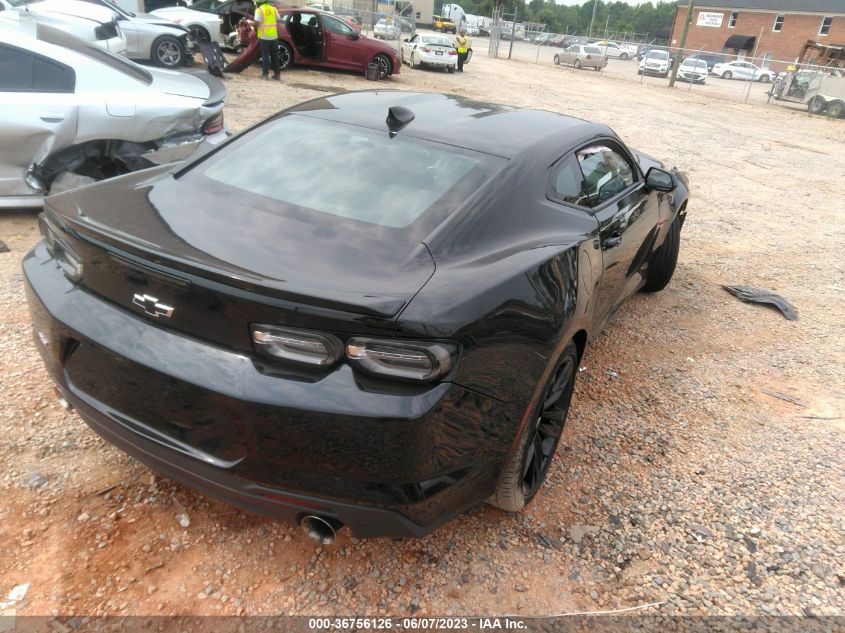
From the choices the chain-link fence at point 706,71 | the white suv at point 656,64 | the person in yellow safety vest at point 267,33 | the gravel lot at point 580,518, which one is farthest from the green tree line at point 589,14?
the gravel lot at point 580,518

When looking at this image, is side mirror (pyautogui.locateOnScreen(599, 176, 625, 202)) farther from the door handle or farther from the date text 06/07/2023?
the date text 06/07/2023

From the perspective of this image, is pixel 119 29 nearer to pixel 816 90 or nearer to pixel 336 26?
pixel 336 26

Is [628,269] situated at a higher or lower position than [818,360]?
higher

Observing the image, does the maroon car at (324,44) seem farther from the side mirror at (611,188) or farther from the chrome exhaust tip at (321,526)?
the chrome exhaust tip at (321,526)

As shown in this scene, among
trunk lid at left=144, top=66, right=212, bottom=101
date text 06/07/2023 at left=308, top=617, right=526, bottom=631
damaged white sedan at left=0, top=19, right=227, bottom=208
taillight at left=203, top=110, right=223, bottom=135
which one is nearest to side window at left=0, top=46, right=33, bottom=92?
damaged white sedan at left=0, top=19, right=227, bottom=208

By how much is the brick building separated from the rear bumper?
55.0 m

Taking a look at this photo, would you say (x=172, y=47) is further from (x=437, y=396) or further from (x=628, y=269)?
(x=437, y=396)

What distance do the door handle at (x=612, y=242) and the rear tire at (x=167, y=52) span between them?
1299 cm

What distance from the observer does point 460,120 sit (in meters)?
2.93

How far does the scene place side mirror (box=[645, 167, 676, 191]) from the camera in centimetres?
366

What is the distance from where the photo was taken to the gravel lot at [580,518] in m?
2.16

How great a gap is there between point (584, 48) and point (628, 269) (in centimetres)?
3436

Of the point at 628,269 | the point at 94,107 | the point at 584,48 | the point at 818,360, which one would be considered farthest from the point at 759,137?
the point at 584,48

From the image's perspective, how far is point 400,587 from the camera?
2.21 metres
